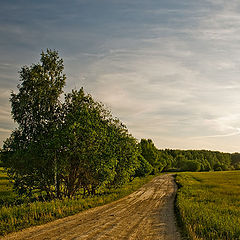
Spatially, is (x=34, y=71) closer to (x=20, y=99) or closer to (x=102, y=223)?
(x=20, y=99)

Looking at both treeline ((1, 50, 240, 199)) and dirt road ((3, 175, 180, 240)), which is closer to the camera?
dirt road ((3, 175, 180, 240))

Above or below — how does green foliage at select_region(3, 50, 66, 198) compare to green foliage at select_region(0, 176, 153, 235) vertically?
above

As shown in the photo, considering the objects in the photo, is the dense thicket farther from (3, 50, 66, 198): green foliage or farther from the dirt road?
the dirt road

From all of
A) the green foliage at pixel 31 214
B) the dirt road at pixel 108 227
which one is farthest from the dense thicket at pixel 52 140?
the dirt road at pixel 108 227

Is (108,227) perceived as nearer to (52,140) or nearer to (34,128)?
(52,140)

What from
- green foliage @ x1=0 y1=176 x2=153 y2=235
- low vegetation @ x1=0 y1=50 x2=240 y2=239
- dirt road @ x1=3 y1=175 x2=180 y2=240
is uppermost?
low vegetation @ x1=0 y1=50 x2=240 y2=239

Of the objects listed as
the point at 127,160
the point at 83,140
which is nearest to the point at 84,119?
the point at 83,140

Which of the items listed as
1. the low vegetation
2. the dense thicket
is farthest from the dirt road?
the dense thicket

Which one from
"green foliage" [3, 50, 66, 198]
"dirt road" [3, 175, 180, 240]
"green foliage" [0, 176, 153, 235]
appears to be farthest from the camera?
"green foliage" [3, 50, 66, 198]

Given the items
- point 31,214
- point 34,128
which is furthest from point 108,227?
point 34,128

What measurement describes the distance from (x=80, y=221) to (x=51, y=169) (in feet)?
28.6

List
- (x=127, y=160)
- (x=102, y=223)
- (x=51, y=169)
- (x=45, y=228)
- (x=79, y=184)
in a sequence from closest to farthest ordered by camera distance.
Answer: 1. (x=45, y=228)
2. (x=102, y=223)
3. (x=51, y=169)
4. (x=79, y=184)
5. (x=127, y=160)

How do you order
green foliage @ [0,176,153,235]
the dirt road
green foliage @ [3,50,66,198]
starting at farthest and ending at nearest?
green foliage @ [3,50,66,198] → green foliage @ [0,176,153,235] → the dirt road

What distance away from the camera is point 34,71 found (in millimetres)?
21875
